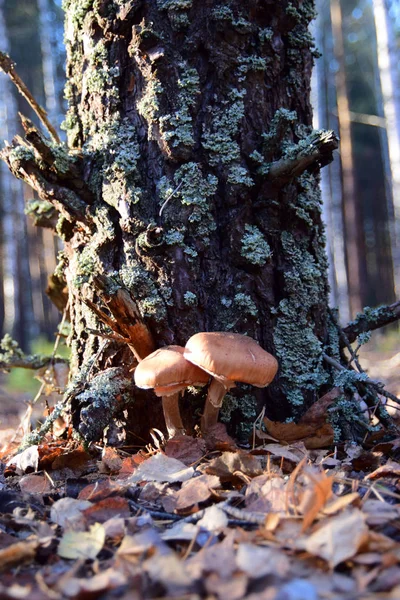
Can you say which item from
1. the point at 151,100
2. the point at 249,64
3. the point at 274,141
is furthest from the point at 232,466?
the point at 249,64

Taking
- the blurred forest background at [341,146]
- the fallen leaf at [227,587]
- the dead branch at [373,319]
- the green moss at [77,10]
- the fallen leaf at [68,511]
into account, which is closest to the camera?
the fallen leaf at [227,587]

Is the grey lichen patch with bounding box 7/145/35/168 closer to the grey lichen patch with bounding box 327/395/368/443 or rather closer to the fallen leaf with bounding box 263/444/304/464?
the fallen leaf with bounding box 263/444/304/464

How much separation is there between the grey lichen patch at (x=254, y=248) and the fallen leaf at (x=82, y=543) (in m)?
1.46

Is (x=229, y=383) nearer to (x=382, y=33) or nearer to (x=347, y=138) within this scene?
(x=382, y=33)

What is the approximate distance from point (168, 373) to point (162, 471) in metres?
0.39

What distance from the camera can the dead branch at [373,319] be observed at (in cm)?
274

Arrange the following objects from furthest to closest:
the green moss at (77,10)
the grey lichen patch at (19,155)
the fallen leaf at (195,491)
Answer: the green moss at (77,10) < the grey lichen patch at (19,155) < the fallen leaf at (195,491)

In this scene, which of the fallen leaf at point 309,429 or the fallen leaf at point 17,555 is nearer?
the fallen leaf at point 17,555

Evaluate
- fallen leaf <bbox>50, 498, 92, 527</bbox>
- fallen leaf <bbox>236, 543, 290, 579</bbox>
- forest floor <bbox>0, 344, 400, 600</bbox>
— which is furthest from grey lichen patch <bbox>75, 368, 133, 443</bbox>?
fallen leaf <bbox>236, 543, 290, 579</bbox>

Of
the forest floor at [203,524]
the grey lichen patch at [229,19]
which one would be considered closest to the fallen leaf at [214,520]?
the forest floor at [203,524]

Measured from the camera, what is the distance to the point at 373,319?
2756mm

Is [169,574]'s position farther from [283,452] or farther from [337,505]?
[283,452]

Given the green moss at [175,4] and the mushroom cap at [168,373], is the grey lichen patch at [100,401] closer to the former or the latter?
the mushroom cap at [168,373]

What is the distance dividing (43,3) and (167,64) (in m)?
16.5
